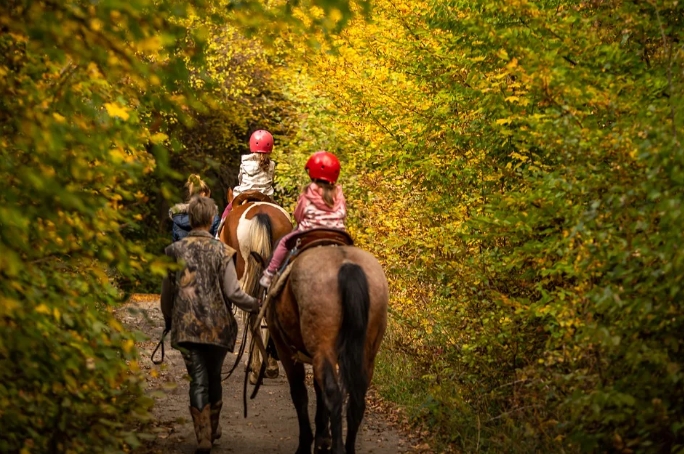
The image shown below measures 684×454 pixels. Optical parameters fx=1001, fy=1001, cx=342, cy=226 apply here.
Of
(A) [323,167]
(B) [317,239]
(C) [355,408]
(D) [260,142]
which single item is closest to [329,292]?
(B) [317,239]

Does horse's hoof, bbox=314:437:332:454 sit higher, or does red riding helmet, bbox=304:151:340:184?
red riding helmet, bbox=304:151:340:184

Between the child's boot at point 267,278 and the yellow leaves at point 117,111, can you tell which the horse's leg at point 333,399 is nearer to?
the child's boot at point 267,278

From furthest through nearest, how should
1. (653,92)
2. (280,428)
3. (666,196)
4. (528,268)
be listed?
(280,428) → (528,268) → (653,92) → (666,196)

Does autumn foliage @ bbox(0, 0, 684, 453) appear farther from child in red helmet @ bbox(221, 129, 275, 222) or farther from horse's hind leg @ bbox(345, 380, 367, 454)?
child in red helmet @ bbox(221, 129, 275, 222)

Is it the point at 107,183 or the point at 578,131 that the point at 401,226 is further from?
the point at 107,183

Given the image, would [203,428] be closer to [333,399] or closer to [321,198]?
[333,399]

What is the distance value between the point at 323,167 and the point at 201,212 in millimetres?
1094

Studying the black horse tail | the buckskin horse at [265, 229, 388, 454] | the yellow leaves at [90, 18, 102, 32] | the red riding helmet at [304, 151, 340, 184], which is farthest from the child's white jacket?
the yellow leaves at [90, 18, 102, 32]

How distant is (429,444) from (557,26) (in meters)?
3.76

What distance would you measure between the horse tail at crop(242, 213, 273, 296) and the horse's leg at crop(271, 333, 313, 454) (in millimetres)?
2980

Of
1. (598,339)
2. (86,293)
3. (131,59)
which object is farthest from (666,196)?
(86,293)

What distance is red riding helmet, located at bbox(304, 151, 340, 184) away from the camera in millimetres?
7916

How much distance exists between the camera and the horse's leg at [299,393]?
8250mm

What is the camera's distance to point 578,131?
609 centimetres
